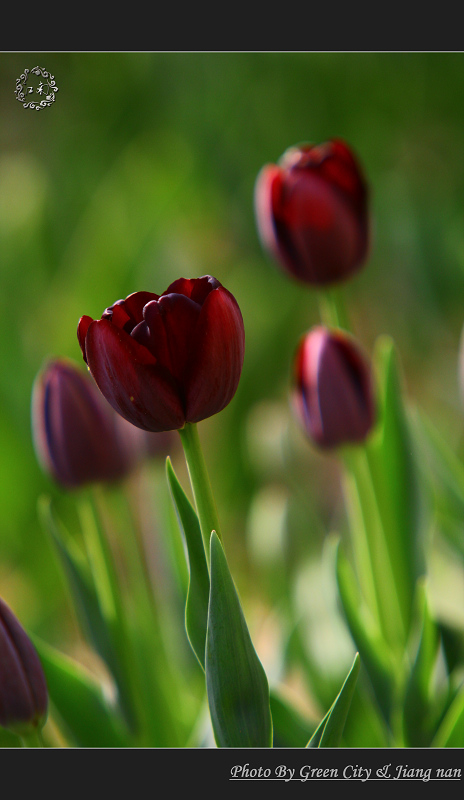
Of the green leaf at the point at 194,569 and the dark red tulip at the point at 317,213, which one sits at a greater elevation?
the dark red tulip at the point at 317,213

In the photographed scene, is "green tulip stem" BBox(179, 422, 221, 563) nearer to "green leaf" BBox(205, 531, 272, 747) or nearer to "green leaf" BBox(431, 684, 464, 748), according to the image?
"green leaf" BBox(205, 531, 272, 747)

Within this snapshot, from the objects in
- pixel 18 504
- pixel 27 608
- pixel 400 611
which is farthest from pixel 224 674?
pixel 18 504

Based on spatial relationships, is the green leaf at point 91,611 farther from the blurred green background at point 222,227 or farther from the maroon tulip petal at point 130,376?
the blurred green background at point 222,227

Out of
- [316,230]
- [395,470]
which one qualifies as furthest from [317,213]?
[395,470]

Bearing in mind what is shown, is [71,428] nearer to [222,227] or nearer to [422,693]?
[422,693]

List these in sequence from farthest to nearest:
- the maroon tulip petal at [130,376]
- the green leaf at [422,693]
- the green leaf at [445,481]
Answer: the green leaf at [445,481], the green leaf at [422,693], the maroon tulip petal at [130,376]

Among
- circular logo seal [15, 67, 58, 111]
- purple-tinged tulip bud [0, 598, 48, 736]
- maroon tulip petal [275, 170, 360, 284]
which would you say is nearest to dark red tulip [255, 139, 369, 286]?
maroon tulip petal [275, 170, 360, 284]

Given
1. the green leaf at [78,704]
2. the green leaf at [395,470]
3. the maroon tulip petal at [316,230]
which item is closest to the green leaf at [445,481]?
the green leaf at [395,470]
